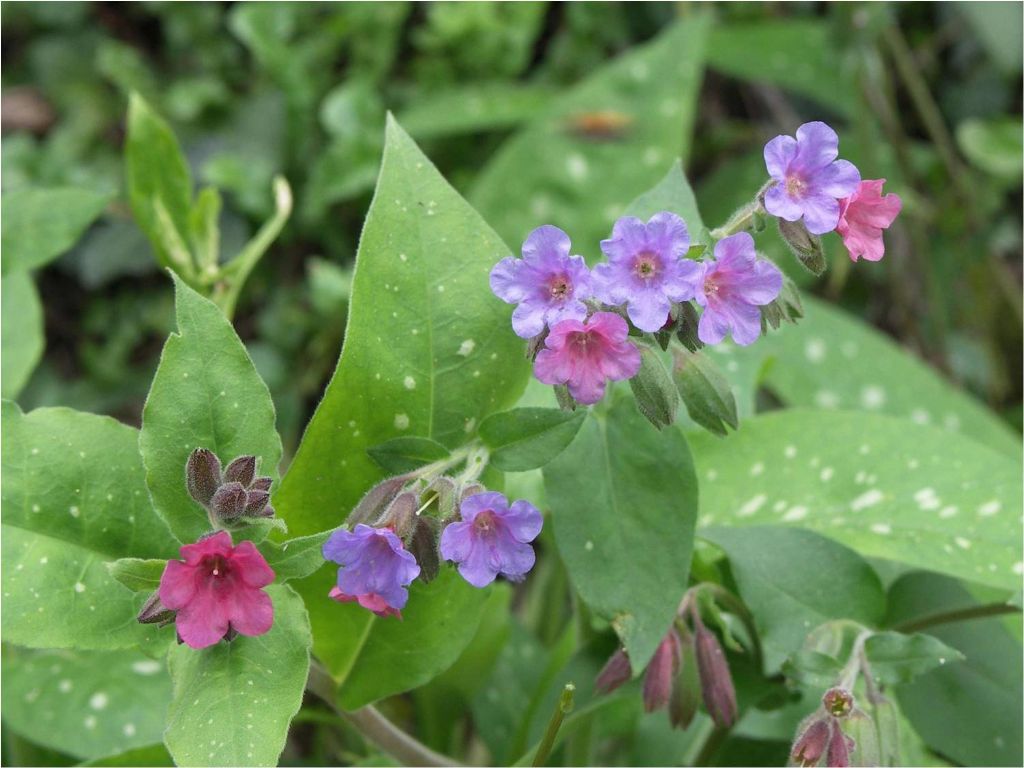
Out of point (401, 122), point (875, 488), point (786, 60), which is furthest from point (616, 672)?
point (786, 60)

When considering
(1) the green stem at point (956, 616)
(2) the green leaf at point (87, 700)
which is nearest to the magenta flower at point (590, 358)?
(1) the green stem at point (956, 616)

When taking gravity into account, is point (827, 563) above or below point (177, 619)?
below

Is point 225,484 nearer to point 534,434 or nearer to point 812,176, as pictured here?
point 534,434

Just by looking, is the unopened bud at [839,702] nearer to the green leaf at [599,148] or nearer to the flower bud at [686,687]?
the flower bud at [686,687]

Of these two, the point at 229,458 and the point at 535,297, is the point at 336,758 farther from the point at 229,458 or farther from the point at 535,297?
the point at 535,297

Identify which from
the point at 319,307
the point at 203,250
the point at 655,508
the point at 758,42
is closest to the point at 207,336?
the point at 655,508

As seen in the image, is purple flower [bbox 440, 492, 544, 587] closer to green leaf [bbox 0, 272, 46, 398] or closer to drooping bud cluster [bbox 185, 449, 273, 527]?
drooping bud cluster [bbox 185, 449, 273, 527]

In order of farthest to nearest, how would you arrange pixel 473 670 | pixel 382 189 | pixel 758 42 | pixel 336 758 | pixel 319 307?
pixel 758 42 < pixel 319 307 < pixel 336 758 < pixel 473 670 < pixel 382 189
